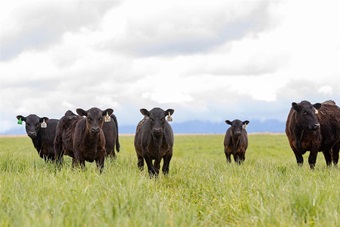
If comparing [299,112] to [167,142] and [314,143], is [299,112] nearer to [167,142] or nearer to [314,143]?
[314,143]

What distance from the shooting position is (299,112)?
13.1 metres

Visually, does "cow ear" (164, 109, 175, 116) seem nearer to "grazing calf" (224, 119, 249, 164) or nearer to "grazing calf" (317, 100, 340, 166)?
"grazing calf" (317, 100, 340, 166)

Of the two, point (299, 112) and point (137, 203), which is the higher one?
point (299, 112)

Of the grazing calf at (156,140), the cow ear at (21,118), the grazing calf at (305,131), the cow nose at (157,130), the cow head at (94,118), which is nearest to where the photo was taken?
the cow nose at (157,130)

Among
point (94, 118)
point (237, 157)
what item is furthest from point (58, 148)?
point (237, 157)

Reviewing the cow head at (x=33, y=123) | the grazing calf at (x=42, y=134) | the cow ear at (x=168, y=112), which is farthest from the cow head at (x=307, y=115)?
the cow head at (x=33, y=123)

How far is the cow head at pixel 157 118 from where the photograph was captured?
35.8ft

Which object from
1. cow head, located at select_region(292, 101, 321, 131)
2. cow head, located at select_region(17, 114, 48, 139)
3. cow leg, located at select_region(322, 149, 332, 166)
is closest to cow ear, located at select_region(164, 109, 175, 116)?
cow head, located at select_region(292, 101, 321, 131)

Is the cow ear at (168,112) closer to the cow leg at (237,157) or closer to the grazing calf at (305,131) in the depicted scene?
the grazing calf at (305,131)

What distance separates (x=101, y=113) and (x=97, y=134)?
593mm

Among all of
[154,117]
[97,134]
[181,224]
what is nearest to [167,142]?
[154,117]

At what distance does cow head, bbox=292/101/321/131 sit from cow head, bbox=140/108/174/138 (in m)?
4.09

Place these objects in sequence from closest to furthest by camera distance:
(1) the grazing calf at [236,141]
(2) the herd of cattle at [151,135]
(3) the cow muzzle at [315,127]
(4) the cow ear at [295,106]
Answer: (2) the herd of cattle at [151,135] < (3) the cow muzzle at [315,127] < (4) the cow ear at [295,106] < (1) the grazing calf at [236,141]

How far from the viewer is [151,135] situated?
1157 centimetres
